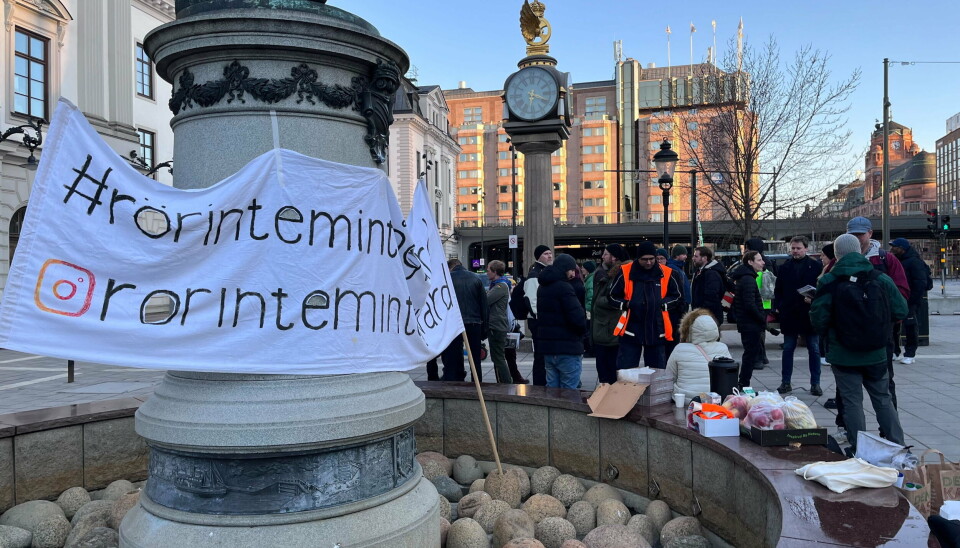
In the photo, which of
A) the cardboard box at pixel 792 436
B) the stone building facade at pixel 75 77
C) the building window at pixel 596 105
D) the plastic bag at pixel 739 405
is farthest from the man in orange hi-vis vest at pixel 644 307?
the building window at pixel 596 105

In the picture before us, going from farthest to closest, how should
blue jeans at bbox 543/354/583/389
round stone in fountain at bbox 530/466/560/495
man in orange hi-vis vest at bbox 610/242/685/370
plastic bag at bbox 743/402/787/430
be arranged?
man in orange hi-vis vest at bbox 610/242/685/370 < blue jeans at bbox 543/354/583/389 < round stone in fountain at bbox 530/466/560/495 < plastic bag at bbox 743/402/787/430

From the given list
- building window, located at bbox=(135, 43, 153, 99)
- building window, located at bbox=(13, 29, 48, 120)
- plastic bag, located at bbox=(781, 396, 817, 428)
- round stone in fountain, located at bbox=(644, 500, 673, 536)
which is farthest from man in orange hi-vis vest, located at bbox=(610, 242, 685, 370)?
building window, located at bbox=(135, 43, 153, 99)

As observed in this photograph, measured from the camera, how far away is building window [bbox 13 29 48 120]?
22766 mm

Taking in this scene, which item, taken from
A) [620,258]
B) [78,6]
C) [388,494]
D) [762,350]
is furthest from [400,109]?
[78,6]

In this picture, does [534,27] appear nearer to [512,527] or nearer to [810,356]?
[810,356]

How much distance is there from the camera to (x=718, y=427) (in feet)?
15.2

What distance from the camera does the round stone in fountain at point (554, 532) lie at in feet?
14.6

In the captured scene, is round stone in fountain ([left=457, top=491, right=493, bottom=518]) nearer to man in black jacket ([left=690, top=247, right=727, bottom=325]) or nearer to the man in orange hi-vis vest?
the man in orange hi-vis vest

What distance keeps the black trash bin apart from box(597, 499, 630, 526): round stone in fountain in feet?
5.59

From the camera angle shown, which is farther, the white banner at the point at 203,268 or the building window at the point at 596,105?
the building window at the point at 596,105

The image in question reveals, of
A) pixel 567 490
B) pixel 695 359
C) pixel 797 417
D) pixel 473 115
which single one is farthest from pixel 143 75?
pixel 473 115

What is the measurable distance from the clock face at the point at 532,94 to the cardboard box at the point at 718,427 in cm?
1039

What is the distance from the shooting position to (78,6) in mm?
25859

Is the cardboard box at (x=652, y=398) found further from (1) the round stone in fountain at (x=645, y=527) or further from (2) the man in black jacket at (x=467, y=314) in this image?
(2) the man in black jacket at (x=467, y=314)
